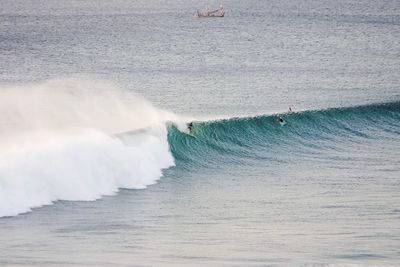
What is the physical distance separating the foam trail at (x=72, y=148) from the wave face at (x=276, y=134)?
4.16 feet

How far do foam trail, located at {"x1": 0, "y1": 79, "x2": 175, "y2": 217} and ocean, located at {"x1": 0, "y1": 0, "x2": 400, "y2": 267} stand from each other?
0.22ft

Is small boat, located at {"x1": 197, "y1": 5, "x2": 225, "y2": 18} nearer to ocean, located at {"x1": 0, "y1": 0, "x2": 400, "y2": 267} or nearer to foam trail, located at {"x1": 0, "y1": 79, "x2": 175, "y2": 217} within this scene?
ocean, located at {"x1": 0, "y1": 0, "x2": 400, "y2": 267}

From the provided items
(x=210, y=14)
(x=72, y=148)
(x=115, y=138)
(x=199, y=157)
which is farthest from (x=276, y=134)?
(x=210, y=14)

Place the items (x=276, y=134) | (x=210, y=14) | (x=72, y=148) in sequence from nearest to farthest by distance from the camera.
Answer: (x=72, y=148)
(x=276, y=134)
(x=210, y=14)

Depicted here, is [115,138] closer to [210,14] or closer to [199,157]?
[199,157]

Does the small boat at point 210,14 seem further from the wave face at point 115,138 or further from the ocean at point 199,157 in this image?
the wave face at point 115,138

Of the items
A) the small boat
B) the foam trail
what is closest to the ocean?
the foam trail

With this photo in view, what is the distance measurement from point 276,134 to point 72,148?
12336 mm

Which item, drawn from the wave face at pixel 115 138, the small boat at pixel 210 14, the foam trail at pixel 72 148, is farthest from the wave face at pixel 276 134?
the small boat at pixel 210 14

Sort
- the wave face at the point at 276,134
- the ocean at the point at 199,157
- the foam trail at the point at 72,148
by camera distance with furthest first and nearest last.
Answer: the wave face at the point at 276,134, the foam trail at the point at 72,148, the ocean at the point at 199,157

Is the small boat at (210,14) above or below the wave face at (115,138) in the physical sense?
above

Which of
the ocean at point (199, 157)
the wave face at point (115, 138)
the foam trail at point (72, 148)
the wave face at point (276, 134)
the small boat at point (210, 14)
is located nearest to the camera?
the ocean at point (199, 157)

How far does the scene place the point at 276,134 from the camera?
43.0m

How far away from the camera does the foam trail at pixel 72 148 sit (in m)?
29.3
